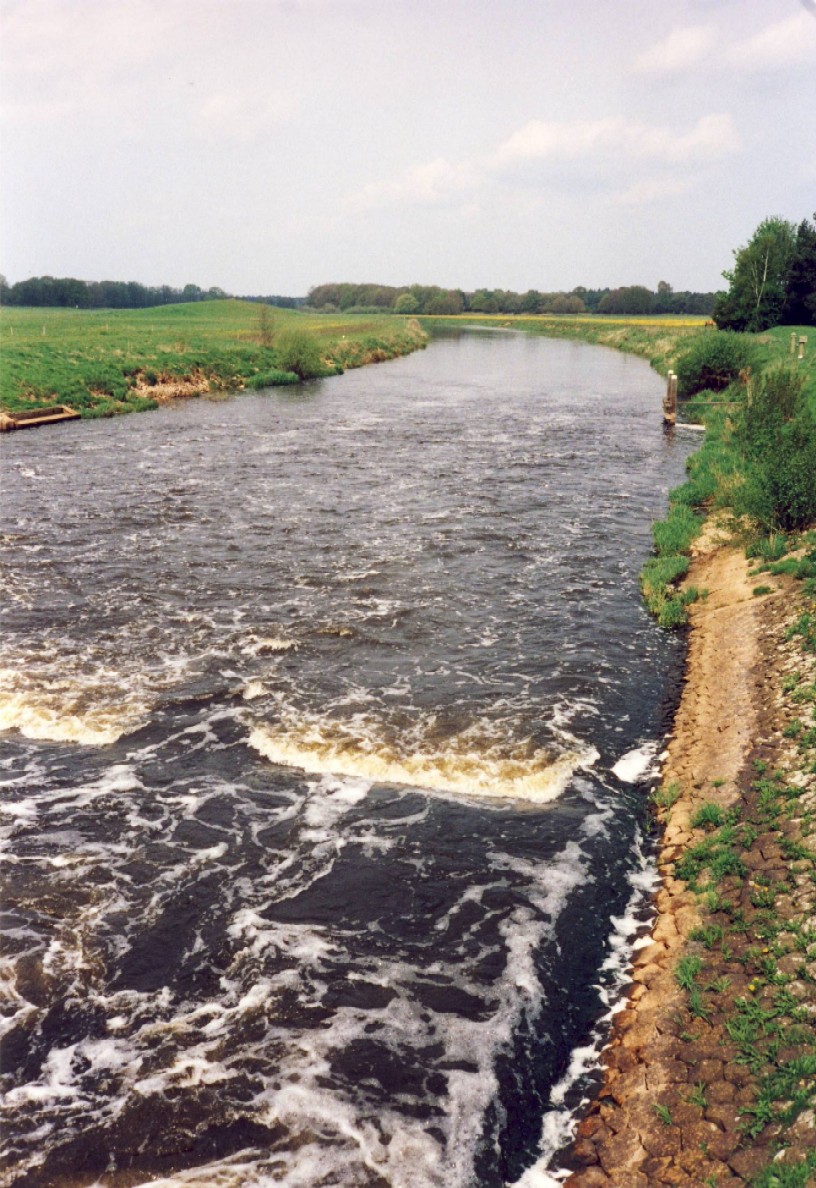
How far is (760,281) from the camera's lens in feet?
227

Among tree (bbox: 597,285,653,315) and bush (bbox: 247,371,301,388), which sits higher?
tree (bbox: 597,285,653,315)

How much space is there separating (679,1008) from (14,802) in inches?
381

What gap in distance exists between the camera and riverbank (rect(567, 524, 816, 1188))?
20.9 ft

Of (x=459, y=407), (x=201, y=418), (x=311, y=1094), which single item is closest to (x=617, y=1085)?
(x=311, y=1094)

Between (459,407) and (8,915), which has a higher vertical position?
(459,407)

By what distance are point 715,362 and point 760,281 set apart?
31.6 m

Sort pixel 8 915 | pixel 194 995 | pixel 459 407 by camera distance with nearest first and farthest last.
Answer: pixel 194 995 < pixel 8 915 < pixel 459 407

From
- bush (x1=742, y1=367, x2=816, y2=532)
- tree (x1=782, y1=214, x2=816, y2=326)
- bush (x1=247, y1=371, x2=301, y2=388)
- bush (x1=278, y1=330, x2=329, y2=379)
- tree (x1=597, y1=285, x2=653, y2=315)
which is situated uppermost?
tree (x1=597, y1=285, x2=653, y2=315)

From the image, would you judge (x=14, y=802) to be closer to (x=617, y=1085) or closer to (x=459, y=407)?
(x=617, y=1085)

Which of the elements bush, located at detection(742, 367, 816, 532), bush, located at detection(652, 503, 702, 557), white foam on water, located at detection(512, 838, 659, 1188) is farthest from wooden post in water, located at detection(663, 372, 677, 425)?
white foam on water, located at detection(512, 838, 659, 1188)

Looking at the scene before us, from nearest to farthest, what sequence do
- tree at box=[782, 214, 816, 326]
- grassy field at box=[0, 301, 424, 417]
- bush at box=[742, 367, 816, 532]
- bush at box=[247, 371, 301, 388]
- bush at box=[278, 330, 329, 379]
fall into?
bush at box=[742, 367, 816, 532] < grassy field at box=[0, 301, 424, 417] < bush at box=[247, 371, 301, 388] < bush at box=[278, 330, 329, 379] < tree at box=[782, 214, 816, 326]

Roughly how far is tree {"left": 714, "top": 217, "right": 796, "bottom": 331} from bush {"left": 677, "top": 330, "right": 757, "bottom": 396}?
86.0 ft

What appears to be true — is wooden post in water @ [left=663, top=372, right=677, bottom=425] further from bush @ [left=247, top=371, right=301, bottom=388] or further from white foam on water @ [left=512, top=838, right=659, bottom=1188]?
white foam on water @ [left=512, top=838, right=659, bottom=1188]

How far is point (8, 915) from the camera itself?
380 inches
